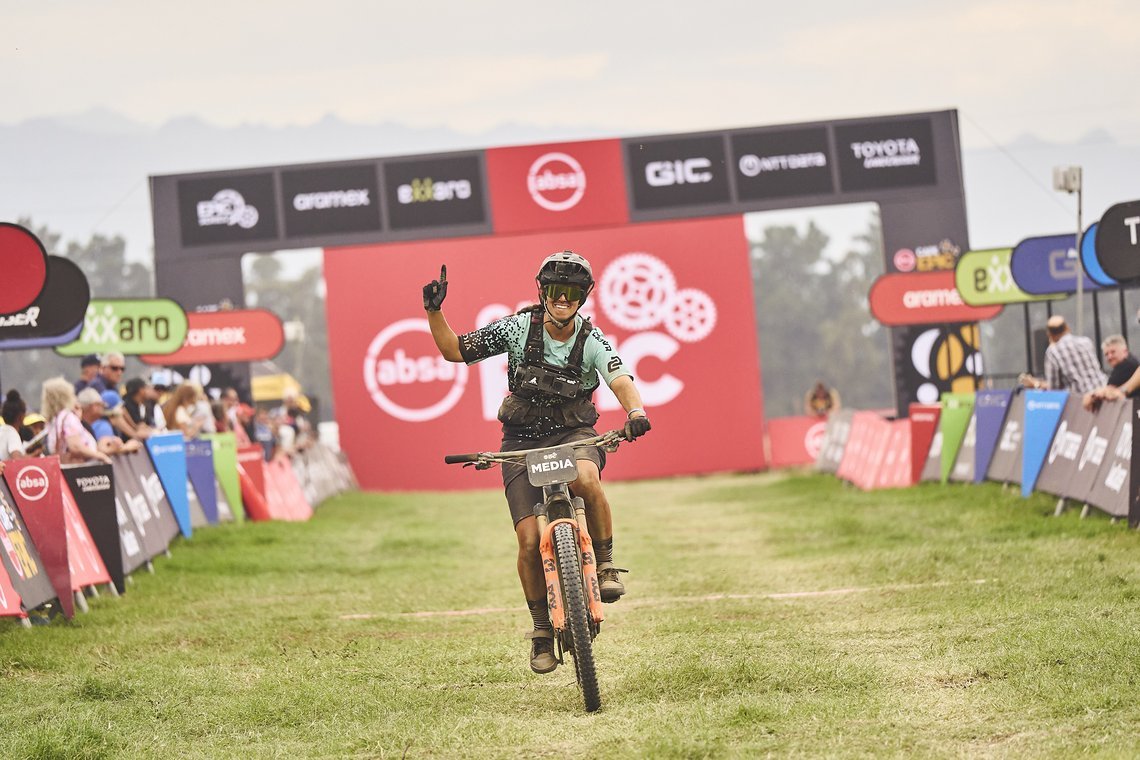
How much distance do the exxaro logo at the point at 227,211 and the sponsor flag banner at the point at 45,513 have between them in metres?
19.3

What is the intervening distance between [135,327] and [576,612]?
14.2 meters

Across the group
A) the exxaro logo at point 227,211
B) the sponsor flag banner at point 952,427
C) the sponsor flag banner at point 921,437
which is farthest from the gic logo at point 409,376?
the sponsor flag banner at point 952,427

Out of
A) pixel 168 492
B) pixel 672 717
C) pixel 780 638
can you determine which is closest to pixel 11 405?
pixel 168 492

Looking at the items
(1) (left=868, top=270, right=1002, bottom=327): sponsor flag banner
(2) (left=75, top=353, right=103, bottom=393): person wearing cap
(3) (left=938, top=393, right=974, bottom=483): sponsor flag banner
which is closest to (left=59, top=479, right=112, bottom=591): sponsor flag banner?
(2) (left=75, top=353, right=103, bottom=393): person wearing cap

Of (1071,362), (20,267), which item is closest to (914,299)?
(1071,362)

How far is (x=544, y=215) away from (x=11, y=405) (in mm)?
18308

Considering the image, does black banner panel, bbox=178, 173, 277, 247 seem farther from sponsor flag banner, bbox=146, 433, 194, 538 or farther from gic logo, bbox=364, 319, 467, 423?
sponsor flag banner, bbox=146, 433, 194, 538

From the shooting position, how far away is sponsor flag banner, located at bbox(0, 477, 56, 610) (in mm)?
10438

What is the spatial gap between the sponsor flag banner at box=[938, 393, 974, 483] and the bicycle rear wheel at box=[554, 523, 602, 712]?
13294 millimetres

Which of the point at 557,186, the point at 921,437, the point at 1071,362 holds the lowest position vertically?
the point at 921,437

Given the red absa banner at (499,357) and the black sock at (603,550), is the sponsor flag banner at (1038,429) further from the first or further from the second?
the red absa banner at (499,357)

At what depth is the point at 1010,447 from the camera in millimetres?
17703

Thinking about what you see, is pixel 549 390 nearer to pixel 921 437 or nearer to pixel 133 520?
pixel 133 520

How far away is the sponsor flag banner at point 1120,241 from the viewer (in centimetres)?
1409
